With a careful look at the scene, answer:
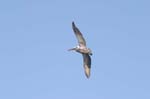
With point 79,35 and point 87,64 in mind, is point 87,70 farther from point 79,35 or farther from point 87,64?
point 79,35

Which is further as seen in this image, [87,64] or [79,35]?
[87,64]

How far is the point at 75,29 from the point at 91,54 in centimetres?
328

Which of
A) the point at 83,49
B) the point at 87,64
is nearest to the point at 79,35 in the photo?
the point at 83,49

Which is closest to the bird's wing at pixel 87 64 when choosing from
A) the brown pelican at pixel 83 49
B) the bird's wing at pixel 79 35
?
the brown pelican at pixel 83 49

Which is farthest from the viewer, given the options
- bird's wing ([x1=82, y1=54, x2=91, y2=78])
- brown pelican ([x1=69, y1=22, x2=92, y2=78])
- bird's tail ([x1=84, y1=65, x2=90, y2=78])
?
bird's tail ([x1=84, y1=65, x2=90, y2=78])

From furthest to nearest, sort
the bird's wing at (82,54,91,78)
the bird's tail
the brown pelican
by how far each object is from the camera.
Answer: the bird's tail < the bird's wing at (82,54,91,78) < the brown pelican

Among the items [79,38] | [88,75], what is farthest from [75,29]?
[88,75]

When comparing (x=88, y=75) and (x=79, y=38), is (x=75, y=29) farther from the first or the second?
(x=88, y=75)

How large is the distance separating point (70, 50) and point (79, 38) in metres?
1.78

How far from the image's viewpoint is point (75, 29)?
232 ft

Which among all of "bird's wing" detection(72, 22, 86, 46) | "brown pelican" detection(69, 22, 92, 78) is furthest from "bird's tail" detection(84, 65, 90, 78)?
"bird's wing" detection(72, 22, 86, 46)

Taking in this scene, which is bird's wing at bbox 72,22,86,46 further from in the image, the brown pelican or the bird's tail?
the bird's tail

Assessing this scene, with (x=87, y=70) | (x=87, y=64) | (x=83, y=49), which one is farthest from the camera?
(x=87, y=64)

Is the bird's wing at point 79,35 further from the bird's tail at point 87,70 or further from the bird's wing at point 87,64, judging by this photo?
the bird's tail at point 87,70
